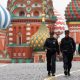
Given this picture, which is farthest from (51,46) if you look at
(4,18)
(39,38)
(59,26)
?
(59,26)

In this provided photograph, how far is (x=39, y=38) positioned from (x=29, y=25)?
5.93m

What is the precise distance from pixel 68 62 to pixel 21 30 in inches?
1788

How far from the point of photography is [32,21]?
60.9 meters

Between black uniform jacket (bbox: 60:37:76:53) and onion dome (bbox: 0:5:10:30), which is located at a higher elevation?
onion dome (bbox: 0:5:10:30)

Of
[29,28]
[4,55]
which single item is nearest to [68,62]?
[4,55]

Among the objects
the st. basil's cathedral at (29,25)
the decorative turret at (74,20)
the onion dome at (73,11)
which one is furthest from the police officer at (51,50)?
the onion dome at (73,11)

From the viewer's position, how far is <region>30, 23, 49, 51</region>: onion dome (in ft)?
184

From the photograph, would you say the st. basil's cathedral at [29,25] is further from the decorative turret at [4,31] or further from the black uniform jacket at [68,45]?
the black uniform jacket at [68,45]

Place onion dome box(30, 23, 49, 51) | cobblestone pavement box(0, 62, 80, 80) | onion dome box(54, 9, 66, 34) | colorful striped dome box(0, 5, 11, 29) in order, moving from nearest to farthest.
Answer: cobblestone pavement box(0, 62, 80, 80) → onion dome box(30, 23, 49, 51) → colorful striped dome box(0, 5, 11, 29) → onion dome box(54, 9, 66, 34)

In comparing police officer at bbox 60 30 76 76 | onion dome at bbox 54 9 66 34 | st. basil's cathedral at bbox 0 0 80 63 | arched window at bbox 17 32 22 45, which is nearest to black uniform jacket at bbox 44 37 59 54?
police officer at bbox 60 30 76 76

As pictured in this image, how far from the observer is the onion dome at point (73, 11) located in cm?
5787

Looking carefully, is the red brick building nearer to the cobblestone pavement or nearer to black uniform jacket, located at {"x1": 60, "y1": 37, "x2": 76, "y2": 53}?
the cobblestone pavement

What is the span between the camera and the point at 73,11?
58375 mm

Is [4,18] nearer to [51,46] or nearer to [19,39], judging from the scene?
[19,39]
